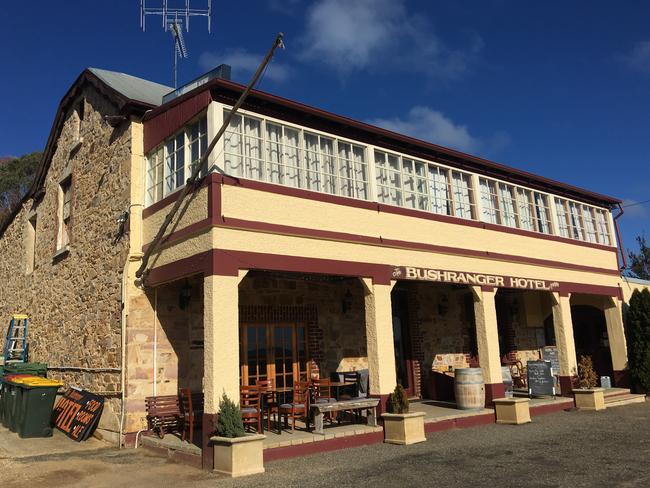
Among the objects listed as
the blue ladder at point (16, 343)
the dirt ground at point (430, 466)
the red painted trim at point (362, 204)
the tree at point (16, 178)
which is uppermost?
the tree at point (16, 178)

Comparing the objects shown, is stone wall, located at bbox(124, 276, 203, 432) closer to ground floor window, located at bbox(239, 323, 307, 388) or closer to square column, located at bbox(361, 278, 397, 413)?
ground floor window, located at bbox(239, 323, 307, 388)

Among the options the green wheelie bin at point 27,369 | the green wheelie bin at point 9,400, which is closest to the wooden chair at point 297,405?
the green wheelie bin at point 9,400

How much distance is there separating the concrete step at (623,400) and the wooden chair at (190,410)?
9.24 metres

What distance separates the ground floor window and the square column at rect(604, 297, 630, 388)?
9.11m

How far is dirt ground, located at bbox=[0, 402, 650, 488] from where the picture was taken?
21.2ft

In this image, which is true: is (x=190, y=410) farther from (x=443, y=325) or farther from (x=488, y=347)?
(x=443, y=325)

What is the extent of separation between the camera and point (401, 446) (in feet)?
28.7

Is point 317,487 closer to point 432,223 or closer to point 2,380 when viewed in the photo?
point 432,223

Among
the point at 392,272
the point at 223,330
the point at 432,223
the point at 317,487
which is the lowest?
the point at 317,487

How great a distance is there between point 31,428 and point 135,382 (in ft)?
7.75

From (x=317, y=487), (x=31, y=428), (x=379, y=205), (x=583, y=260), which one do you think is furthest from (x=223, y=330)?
(x=583, y=260)

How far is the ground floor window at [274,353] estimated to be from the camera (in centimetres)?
1056

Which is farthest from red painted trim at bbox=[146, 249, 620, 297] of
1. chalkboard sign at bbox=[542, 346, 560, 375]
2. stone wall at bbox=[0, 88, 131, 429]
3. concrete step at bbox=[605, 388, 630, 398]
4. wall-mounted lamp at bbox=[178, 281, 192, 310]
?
concrete step at bbox=[605, 388, 630, 398]

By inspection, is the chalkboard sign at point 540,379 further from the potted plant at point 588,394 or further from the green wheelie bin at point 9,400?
the green wheelie bin at point 9,400
